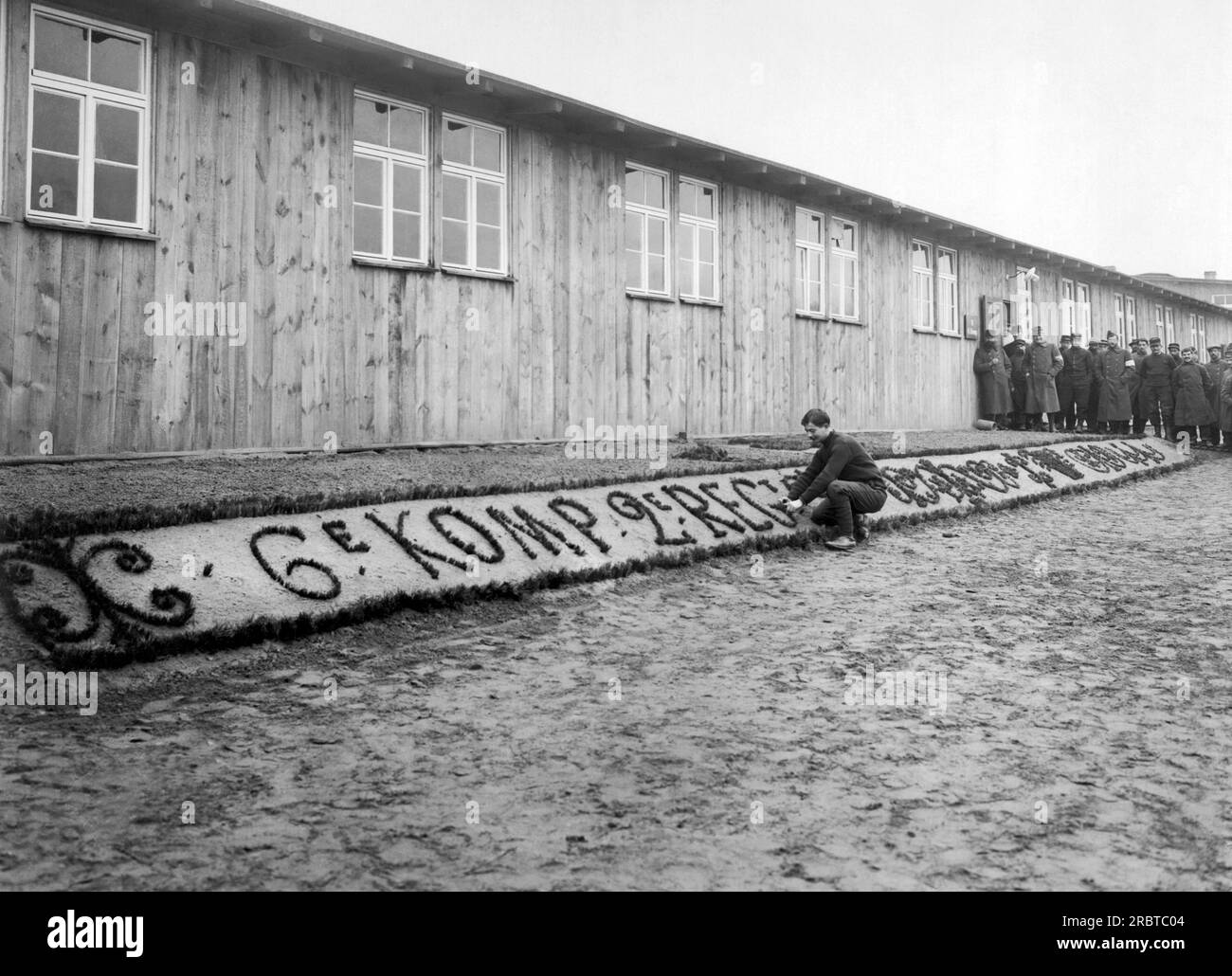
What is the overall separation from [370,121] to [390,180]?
0.62 metres

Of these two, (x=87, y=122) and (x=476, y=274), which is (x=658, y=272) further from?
(x=87, y=122)

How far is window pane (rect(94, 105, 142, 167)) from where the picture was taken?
9133 mm

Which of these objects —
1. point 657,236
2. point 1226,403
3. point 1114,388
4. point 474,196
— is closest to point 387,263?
point 474,196

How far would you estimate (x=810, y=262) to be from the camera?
18.1 metres

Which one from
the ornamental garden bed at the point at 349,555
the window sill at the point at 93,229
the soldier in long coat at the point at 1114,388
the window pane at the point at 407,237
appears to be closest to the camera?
the ornamental garden bed at the point at 349,555

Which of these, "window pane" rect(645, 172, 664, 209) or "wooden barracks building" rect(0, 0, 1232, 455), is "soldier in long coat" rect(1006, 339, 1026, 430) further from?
"window pane" rect(645, 172, 664, 209)

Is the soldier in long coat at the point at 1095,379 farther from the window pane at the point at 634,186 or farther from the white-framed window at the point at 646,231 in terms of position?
the window pane at the point at 634,186

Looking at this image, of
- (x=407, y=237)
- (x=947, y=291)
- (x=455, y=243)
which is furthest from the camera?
(x=947, y=291)

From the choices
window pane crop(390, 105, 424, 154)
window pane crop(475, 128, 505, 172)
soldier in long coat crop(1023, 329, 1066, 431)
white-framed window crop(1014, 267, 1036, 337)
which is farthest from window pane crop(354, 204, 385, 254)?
white-framed window crop(1014, 267, 1036, 337)

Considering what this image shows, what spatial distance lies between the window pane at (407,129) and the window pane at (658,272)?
13.2ft

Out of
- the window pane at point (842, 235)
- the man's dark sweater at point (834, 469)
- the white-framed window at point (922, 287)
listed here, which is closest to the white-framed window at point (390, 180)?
the man's dark sweater at point (834, 469)

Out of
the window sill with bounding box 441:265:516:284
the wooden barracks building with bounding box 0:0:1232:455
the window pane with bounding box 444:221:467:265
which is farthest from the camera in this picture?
the window pane with bounding box 444:221:467:265

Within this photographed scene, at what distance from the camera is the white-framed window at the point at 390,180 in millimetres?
11156

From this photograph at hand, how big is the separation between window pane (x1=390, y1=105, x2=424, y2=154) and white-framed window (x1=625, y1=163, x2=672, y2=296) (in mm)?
3407
